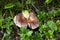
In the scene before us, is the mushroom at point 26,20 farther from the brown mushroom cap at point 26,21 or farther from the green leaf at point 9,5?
the green leaf at point 9,5

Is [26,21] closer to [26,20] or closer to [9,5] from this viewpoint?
[26,20]

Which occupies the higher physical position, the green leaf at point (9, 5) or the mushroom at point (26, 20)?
the green leaf at point (9, 5)

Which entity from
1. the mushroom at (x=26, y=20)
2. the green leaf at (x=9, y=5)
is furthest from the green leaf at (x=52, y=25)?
the green leaf at (x=9, y=5)

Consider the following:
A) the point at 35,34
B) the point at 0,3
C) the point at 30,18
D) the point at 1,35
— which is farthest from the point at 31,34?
the point at 0,3

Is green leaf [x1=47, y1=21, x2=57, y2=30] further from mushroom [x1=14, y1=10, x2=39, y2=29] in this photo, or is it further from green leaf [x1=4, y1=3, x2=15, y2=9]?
green leaf [x1=4, y1=3, x2=15, y2=9]

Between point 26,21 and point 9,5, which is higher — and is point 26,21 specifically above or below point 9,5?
below

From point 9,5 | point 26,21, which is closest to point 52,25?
point 26,21

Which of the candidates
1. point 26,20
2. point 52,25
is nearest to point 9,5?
point 26,20
